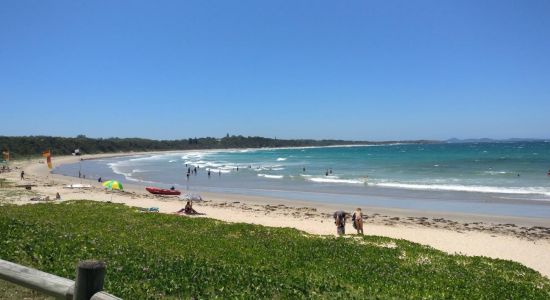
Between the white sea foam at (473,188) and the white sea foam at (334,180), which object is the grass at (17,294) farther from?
the white sea foam at (334,180)

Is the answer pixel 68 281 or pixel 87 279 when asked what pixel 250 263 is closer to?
pixel 68 281

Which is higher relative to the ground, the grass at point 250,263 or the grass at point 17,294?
the grass at point 17,294

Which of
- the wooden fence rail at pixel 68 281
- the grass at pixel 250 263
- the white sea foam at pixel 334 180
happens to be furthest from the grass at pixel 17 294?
the white sea foam at pixel 334 180

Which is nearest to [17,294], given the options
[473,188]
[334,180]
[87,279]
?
[87,279]

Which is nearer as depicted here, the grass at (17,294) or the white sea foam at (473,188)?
the grass at (17,294)

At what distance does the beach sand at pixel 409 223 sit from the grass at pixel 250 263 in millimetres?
5567

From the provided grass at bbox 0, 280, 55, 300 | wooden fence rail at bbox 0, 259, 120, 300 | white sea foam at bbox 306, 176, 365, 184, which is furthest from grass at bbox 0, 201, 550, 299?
white sea foam at bbox 306, 176, 365, 184

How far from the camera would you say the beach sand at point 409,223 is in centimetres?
1923

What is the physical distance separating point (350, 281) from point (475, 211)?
23.5 metres

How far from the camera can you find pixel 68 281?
13.1 ft

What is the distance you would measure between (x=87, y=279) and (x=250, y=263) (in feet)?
23.4

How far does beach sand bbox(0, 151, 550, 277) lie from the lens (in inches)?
757

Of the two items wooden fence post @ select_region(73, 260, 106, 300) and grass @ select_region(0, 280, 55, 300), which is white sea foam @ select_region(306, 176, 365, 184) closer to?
grass @ select_region(0, 280, 55, 300)

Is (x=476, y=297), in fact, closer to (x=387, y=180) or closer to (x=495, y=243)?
(x=495, y=243)
